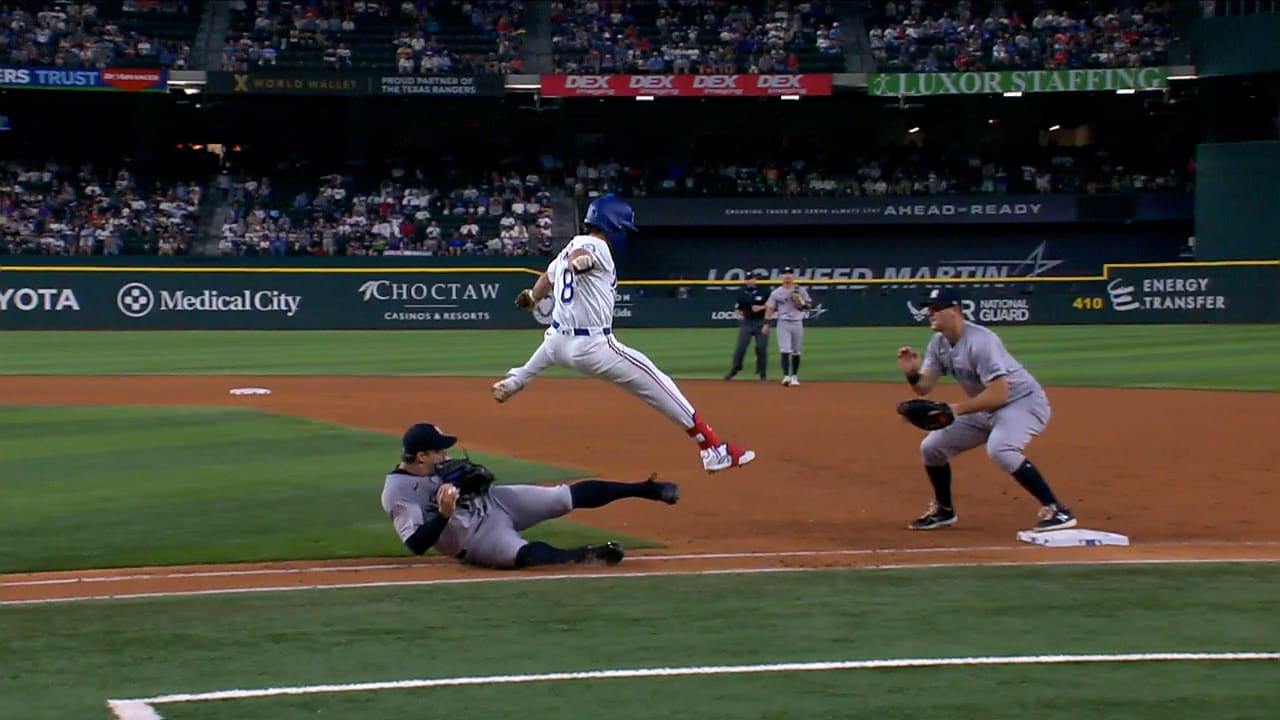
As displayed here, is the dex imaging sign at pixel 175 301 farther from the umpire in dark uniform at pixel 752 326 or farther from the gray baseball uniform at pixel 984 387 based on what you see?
the gray baseball uniform at pixel 984 387

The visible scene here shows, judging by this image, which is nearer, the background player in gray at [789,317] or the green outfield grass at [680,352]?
the background player in gray at [789,317]

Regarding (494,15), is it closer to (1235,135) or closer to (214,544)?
(1235,135)

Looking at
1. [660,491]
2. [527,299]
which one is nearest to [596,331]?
[527,299]

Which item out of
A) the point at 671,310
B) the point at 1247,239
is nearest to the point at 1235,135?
the point at 1247,239

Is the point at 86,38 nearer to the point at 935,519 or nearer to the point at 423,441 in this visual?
the point at 935,519

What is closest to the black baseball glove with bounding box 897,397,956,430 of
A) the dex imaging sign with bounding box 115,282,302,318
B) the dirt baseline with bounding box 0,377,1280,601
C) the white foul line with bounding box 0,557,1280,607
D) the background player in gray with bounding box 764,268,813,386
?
the dirt baseline with bounding box 0,377,1280,601

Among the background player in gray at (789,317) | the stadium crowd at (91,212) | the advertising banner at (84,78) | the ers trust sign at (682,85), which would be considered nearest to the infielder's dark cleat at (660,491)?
the background player in gray at (789,317)
